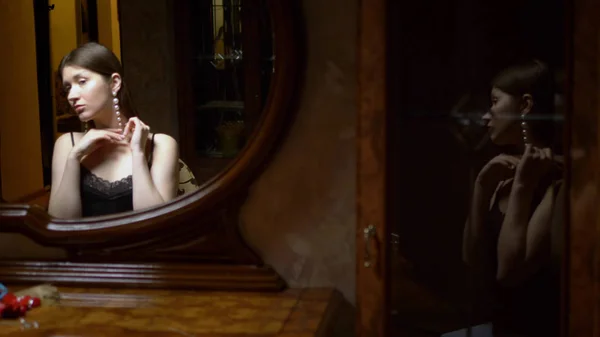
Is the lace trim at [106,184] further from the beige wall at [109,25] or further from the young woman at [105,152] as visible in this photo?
the beige wall at [109,25]

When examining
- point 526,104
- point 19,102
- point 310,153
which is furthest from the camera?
point 19,102

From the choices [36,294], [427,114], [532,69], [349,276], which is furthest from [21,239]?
[532,69]

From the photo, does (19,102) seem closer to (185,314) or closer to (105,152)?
(105,152)

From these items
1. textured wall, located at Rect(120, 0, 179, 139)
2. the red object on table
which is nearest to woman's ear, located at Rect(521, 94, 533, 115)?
textured wall, located at Rect(120, 0, 179, 139)

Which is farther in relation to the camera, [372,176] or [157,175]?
[157,175]

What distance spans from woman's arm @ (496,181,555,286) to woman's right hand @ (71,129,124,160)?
575 mm

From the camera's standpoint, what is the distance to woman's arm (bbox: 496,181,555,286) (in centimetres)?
97

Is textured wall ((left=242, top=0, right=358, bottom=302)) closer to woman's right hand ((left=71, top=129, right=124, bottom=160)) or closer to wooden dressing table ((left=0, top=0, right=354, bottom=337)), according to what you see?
wooden dressing table ((left=0, top=0, right=354, bottom=337))

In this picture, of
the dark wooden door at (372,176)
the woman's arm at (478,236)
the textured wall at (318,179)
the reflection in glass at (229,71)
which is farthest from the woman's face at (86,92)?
the woman's arm at (478,236)

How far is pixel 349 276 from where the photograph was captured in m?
1.11

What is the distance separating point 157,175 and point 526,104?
54 centimetres

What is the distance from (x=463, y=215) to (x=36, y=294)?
60cm

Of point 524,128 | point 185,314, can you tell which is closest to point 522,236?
point 524,128

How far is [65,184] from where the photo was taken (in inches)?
45.8
